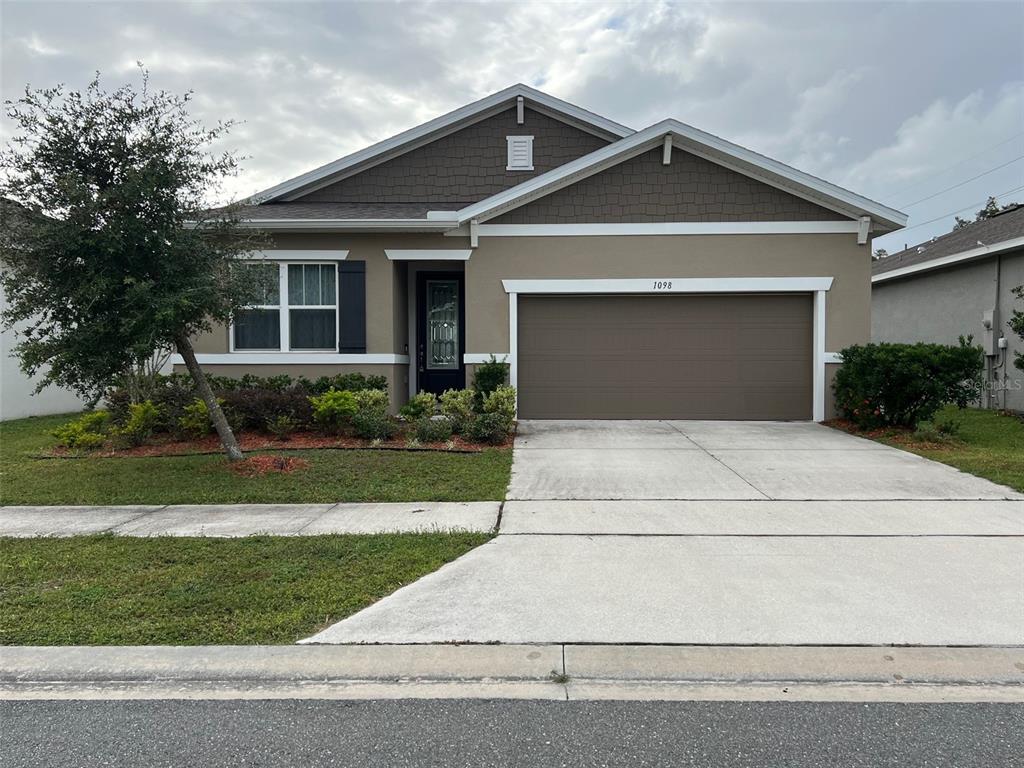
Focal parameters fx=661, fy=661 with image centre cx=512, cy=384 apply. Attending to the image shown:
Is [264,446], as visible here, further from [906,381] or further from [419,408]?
[906,381]

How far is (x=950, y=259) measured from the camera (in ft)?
54.7

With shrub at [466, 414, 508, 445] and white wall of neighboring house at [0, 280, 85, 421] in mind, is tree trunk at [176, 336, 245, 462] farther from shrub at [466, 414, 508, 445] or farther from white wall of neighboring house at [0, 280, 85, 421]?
white wall of neighboring house at [0, 280, 85, 421]

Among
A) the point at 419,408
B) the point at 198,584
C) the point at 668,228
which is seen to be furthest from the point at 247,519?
the point at 668,228

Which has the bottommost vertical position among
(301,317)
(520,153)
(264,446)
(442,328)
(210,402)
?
(264,446)

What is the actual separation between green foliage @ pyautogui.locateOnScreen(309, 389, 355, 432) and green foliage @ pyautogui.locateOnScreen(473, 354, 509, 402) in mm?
2391

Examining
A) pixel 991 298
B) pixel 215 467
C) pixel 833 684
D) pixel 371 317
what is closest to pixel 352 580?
pixel 833 684

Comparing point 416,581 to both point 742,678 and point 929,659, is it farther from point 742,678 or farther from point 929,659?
point 929,659

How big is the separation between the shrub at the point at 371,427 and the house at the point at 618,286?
98.9 inches

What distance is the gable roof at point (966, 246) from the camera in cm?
1517

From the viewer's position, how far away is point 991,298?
15.7 meters

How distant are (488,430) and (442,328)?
15.6 feet

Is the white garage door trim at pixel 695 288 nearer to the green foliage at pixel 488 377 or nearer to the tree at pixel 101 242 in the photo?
the green foliage at pixel 488 377

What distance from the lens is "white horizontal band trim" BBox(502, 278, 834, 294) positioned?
1213 centimetres

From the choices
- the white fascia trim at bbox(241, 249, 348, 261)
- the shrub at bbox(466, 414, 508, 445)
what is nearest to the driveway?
the shrub at bbox(466, 414, 508, 445)
